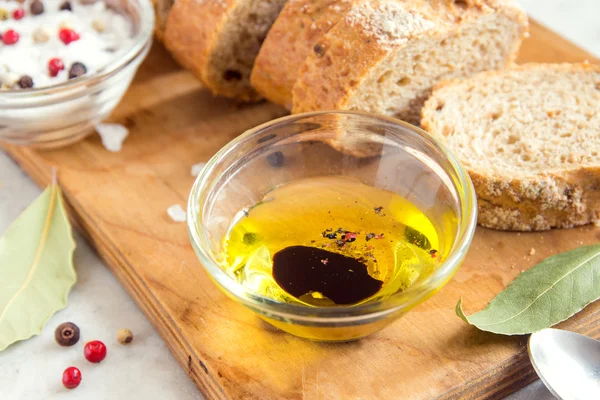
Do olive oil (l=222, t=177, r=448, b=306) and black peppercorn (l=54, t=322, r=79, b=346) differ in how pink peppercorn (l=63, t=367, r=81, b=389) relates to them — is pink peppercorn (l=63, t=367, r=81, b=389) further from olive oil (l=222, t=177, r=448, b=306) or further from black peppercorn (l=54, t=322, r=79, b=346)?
olive oil (l=222, t=177, r=448, b=306)

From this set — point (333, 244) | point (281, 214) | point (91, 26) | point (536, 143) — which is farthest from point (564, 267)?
point (91, 26)

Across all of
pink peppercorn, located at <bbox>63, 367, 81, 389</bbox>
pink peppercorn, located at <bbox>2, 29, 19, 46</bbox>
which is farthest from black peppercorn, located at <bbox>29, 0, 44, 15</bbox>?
pink peppercorn, located at <bbox>63, 367, 81, 389</bbox>

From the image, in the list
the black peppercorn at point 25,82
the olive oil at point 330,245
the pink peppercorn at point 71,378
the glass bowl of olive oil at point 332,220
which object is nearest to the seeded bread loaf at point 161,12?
the black peppercorn at point 25,82

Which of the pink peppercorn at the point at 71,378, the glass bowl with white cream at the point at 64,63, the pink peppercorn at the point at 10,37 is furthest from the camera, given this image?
the pink peppercorn at the point at 10,37

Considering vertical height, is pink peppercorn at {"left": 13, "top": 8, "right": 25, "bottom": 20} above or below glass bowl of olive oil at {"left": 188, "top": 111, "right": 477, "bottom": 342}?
below

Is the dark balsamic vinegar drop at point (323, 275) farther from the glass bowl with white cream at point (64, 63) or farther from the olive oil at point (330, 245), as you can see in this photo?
the glass bowl with white cream at point (64, 63)

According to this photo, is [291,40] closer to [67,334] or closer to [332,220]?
[332,220]

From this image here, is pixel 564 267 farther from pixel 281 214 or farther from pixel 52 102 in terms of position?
pixel 52 102
